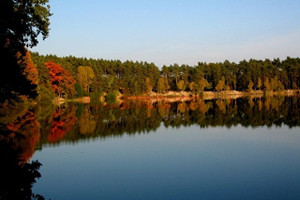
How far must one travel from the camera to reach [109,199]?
10664 mm

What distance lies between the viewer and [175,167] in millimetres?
14484

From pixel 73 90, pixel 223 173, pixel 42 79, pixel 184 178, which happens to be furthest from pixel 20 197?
pixel 73 90

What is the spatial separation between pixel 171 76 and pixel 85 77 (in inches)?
1519

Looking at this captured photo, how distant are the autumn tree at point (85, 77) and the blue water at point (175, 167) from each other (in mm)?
64839

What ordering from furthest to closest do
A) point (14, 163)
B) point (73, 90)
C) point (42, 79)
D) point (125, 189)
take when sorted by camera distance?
point (73, 90)
point (42, 79)
point (14, 163)
point (125, 189)

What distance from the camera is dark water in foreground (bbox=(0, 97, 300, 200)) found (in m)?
11.4

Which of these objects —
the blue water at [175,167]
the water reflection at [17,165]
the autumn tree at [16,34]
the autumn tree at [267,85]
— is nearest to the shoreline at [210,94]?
the autumn tree at [267,85]

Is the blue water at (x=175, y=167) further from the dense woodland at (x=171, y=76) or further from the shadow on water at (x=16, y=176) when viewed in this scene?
the dense woodland at (x=171, y=76)

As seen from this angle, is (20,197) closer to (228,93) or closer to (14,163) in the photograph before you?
(14,163)

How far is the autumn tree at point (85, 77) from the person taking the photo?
85225 millimetres

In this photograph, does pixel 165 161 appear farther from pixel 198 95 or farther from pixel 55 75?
pixel 198 95

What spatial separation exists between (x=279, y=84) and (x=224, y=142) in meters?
97.2

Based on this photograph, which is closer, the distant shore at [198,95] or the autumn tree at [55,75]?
the autumn tree at [55,75]

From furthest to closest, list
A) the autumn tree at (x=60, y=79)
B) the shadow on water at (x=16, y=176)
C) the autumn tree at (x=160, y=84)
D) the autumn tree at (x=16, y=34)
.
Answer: the autumn tree at (x=160, y=84)
the autumn tree at (x=60, y=79)
the autumn tree at (x=16, y=34)
the shadow on water at (x=16, y=176)
